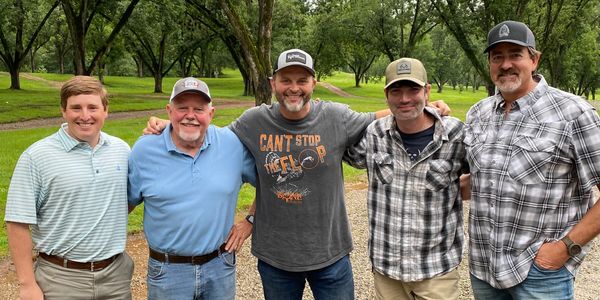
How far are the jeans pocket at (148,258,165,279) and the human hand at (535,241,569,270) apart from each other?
2309 mm

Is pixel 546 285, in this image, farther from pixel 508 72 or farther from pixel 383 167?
pixel 508 72

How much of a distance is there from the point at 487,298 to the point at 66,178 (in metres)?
2.74

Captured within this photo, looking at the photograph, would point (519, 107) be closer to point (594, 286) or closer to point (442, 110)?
point (442, 110)

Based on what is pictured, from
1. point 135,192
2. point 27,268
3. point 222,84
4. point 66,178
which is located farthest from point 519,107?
point 222,84

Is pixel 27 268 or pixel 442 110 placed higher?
pixel 442 110

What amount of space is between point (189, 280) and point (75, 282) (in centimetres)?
68

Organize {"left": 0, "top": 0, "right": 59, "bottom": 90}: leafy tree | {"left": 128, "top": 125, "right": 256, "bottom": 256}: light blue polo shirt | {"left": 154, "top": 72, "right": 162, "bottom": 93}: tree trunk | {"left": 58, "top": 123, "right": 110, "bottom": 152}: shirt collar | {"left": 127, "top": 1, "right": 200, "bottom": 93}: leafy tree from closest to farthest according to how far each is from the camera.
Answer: {"left": 58, "top": 123, "right": 110, "bottom": 152}: shirt collar → {"left": 128, "top": 125, "right": 256, "bottom": 256}: light blue polo shirt → {"left": 127, "top": 1, "right": 200, "bottom": 93}: leafy tree → {"left": 0, "top": 0, "right": 59, "bottom": 90}: leafy tree → {"left": 154, "top": 72, "right": 162, "bottom": 93}: tree trunk

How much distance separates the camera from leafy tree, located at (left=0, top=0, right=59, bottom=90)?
84.1 feet

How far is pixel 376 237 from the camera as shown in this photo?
327cm

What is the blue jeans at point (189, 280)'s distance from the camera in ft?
10.1

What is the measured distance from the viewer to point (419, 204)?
122 inches

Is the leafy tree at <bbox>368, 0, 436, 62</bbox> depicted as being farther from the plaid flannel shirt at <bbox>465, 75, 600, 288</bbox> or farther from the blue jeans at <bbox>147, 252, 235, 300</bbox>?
the blue jeans at <bbox>147, 252, 235, 300</bbox>

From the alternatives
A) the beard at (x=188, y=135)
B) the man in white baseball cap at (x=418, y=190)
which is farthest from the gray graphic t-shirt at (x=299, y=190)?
the beard at (x=188, y=135)

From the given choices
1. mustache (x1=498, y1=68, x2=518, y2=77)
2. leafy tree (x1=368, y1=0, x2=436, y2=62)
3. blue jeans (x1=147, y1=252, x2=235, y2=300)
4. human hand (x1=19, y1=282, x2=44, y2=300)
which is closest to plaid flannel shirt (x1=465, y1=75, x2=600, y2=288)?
mustache (x1=498, y1=68, x2=518, y2=77)
